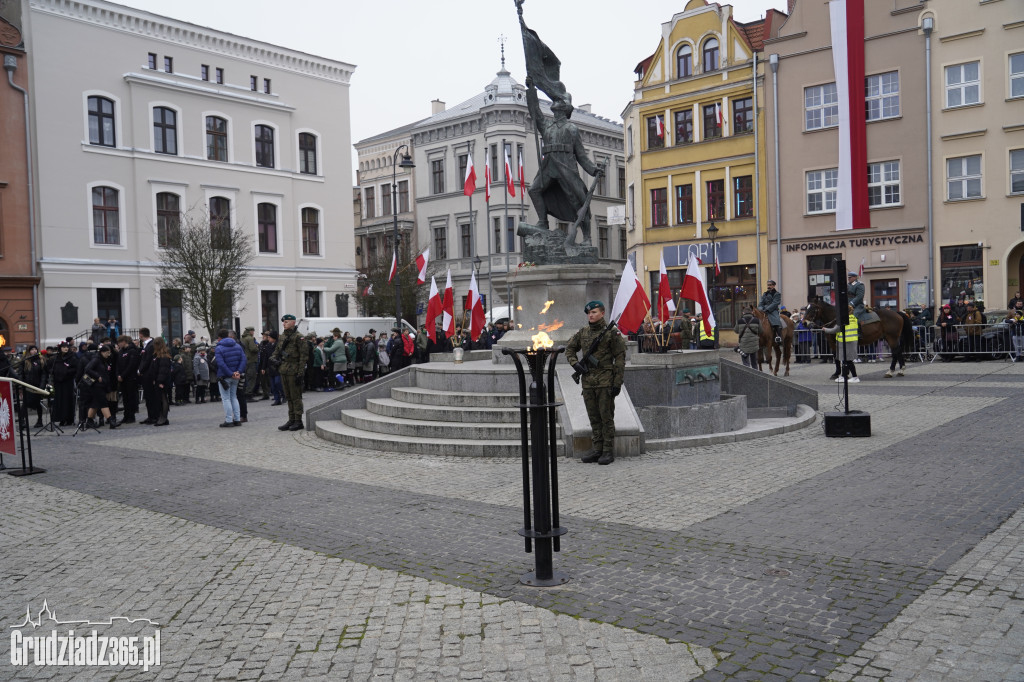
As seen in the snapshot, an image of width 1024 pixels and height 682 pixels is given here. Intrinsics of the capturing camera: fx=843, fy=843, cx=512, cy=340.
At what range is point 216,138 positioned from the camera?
40.5m

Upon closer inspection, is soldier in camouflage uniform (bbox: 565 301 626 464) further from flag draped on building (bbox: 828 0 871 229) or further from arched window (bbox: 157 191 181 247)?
arched window (bbox: 157 191 181 247)

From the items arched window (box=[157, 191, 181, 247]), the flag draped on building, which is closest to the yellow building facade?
the flag draped on building

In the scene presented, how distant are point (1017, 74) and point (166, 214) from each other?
35384mm

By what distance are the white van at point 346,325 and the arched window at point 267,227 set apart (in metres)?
10.7

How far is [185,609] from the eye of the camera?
18.0 feet

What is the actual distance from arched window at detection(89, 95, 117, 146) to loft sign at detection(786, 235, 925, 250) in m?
29.9

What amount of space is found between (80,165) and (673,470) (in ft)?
111

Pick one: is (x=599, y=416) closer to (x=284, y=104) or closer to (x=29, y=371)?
(x=29, y=371)

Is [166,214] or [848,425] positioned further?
[166,214]

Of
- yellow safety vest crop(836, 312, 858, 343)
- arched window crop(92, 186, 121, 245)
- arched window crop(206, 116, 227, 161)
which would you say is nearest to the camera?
yellow safety vest crop(836, 312, 858, 343)

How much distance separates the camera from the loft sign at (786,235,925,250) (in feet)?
109

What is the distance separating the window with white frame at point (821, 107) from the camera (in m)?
35.3

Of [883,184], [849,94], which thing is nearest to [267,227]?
[849,94]

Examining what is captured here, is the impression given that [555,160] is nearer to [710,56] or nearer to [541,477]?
[541,477]
